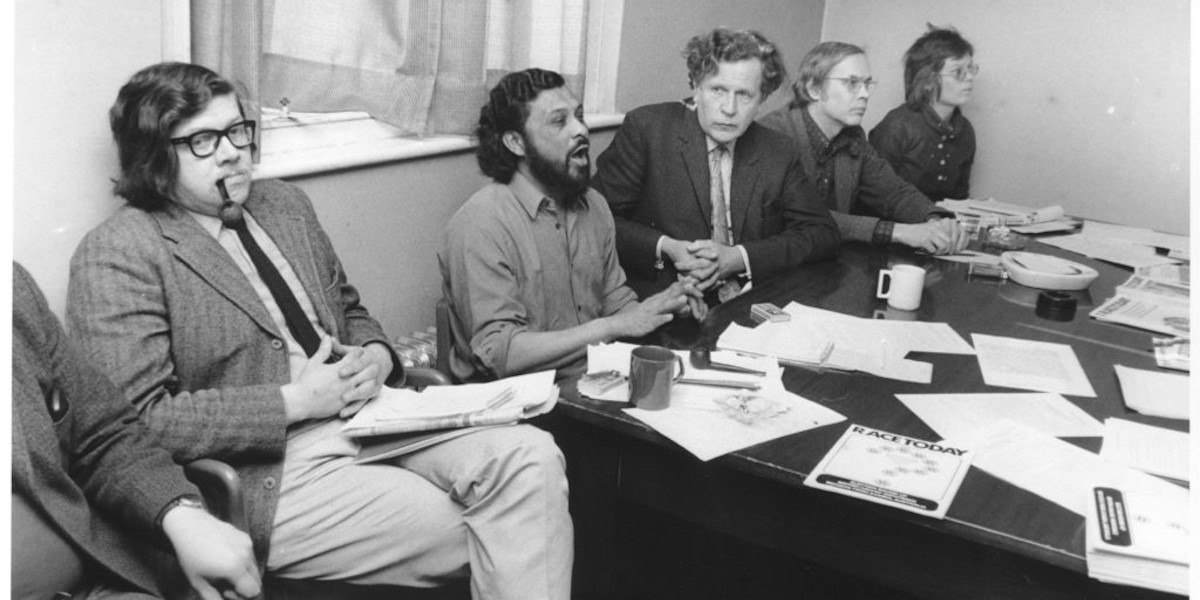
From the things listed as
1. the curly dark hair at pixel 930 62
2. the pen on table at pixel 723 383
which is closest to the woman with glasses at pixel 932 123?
the curly dark hair at pixel 930 62

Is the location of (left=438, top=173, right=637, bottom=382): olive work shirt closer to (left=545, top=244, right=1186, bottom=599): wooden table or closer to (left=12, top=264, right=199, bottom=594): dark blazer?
(left=545, top=244, right=1186, bottom=599): wooden table

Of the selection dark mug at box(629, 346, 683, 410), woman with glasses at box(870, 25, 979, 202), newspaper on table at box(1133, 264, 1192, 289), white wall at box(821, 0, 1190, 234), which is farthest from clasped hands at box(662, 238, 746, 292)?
white wall at box(821, 0, 1190, 234)

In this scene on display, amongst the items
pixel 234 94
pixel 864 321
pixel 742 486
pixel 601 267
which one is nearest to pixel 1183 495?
pixel 742 486

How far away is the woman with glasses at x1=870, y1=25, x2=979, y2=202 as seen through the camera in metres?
4.04

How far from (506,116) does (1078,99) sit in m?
3.67

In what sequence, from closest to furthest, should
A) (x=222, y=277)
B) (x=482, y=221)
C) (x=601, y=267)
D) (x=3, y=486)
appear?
1. (x=3, y=486)
2. (x=222, y=277)
3. (x=482, y=221)
4. (x=601, y=267)

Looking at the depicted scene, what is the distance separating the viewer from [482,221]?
205 cm

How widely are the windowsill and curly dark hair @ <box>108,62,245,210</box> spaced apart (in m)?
0.40

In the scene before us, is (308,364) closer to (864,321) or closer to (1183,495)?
(864,321)

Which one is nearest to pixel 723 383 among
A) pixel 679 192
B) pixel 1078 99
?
pixel 679 192

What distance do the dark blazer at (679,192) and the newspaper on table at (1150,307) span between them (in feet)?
2.47

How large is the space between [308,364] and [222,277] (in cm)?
21

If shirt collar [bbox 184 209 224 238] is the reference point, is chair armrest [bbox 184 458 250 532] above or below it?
below

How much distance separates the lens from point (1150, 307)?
2.41 metres
